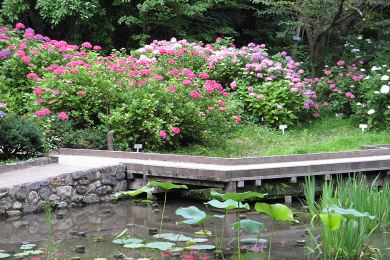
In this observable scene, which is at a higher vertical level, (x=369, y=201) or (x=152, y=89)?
(x=152, y=89)

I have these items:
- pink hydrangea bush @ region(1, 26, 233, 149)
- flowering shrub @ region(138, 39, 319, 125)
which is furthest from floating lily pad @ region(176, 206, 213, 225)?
flowering shrub @ region(138, 39, 319, 125)

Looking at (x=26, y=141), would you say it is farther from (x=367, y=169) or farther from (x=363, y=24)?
(x=363, y=24)

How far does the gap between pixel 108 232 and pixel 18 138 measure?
2.50m

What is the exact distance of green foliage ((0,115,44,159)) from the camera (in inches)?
365

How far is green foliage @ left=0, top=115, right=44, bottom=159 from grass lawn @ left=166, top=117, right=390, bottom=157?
241cm

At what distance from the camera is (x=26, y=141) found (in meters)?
9.45

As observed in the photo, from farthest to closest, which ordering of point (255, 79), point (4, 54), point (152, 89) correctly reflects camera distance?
point (255, 79)
point (4, 54)
point (152, 89)

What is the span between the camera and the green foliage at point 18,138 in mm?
9273

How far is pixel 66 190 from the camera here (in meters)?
8.81

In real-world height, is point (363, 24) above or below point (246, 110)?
above

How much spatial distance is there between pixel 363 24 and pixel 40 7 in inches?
283

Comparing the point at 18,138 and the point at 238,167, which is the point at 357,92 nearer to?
the point at 238,167

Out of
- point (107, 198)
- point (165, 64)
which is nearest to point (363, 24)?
point (165, 64)

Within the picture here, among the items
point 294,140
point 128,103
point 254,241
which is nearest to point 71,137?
point 128,103
